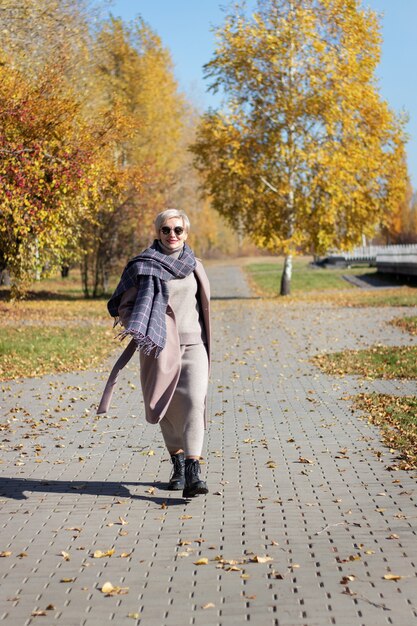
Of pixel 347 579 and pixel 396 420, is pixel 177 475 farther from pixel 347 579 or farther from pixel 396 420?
pixel 396 420

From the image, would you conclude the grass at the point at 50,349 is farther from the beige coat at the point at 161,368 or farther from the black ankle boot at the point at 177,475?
the beige coat at the point at 161,368

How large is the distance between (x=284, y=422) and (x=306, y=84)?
26.2m

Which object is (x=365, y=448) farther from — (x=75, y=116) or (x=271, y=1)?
(x=271, y=1)

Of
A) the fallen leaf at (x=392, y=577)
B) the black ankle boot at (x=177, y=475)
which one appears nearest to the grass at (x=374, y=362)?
the black ankle boot at (x=177, y=475)

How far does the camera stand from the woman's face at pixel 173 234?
23.2ft

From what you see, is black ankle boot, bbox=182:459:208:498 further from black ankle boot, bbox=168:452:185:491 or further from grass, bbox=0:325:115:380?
grass, bbox=0:325:115:380

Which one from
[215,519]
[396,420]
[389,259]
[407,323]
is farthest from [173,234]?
[389,259]

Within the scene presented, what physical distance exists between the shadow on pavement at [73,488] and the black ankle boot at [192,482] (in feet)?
0.27

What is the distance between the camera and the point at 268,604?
486 centimetres

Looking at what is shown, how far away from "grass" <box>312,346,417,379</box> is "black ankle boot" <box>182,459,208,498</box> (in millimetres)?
6854

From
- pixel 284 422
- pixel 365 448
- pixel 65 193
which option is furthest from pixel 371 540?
pixel 65 193

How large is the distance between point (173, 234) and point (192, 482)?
1.66 meters

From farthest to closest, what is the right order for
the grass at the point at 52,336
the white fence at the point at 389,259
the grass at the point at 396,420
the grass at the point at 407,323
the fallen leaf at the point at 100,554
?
the white fence at the point at 389,259 < the grass at the point at 407,323 < the grass at the point at 52,336 < the grass at the point at 396,420 < the fallen leaf at the point at 100,554

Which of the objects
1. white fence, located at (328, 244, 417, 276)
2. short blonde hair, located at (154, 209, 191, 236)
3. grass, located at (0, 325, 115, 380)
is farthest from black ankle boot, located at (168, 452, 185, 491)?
white fence, located at (328, 244, 417, 276)
